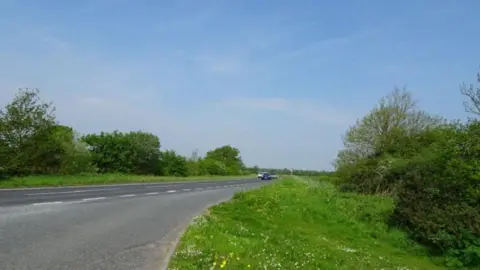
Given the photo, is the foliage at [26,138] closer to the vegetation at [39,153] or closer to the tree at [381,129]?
the vegetation at [39,153]

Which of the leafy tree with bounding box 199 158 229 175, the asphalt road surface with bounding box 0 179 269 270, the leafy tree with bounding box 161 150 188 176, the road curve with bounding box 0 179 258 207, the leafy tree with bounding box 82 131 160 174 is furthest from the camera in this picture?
the leafy tree with bounding box 199 158 229 175

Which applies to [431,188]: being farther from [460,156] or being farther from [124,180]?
[124,180]

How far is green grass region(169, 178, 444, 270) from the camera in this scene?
8.68m

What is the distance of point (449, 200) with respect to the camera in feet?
63.4

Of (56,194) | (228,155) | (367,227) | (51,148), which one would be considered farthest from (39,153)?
(228,155)

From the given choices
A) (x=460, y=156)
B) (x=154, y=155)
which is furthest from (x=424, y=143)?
(x=154, y=155)

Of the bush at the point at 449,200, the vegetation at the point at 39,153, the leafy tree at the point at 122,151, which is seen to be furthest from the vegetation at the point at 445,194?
the leafy tree at the point at 122,151

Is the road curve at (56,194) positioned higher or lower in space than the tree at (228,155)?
lower

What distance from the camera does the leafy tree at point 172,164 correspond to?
76.4 metres

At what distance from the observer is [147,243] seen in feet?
33.1

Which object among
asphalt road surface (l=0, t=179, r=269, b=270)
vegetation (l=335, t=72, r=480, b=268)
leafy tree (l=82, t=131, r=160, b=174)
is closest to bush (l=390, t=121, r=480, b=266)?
vegetation (l=335, t=72, r=480, b=268)

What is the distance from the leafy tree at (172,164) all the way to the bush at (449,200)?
188 ft

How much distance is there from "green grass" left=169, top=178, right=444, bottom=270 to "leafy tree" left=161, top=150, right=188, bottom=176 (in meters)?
51.5

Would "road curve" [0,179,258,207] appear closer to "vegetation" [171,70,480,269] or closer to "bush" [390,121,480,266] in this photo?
"vegetation" [171,70,480,269]
